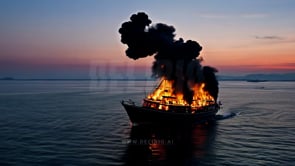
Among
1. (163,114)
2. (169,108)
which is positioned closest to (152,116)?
(163,114)

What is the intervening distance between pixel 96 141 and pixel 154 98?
95.7ft

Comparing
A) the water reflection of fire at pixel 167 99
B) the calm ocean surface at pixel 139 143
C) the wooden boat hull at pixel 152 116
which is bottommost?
the calm ocean surface at pixel 139 143

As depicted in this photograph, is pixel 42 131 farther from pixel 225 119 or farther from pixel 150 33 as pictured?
pixel 225 119

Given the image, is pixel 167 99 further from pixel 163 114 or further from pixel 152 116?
pixel 152 116

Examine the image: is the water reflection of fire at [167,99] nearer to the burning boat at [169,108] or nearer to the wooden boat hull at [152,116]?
the burning boat at [169,108]

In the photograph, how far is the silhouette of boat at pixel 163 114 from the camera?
74.6 m

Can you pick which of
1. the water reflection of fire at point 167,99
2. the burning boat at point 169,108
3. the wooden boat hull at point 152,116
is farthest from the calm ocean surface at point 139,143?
the water reflection of fire at point 167,99

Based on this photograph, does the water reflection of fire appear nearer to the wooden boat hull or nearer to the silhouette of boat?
the silhouette of boat

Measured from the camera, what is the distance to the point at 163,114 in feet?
245

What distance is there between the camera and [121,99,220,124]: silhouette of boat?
74625 mm

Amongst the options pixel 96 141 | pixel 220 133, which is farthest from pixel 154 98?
pixel 96 141

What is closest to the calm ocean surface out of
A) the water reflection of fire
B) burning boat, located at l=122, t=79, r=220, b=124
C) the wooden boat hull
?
the wooden boat hull

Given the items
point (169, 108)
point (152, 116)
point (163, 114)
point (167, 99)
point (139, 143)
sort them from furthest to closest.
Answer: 1. point (167, 99)
2. point (169, 108)
3. point (163, 114)
4. point (152, 116)
5. point (139, 143)

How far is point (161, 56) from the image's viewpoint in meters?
92.7
